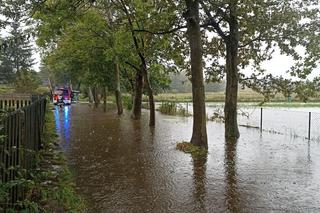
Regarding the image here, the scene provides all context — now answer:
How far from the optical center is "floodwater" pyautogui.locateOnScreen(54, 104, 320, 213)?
20.6ft

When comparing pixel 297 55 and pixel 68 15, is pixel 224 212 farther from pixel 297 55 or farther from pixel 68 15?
pixel 297 55

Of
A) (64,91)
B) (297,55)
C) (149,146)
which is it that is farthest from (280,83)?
(64,91)

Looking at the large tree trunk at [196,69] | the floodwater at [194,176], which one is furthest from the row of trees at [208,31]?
the floodwater at [194,176]

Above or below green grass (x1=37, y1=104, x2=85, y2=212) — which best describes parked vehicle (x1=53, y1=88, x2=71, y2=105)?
above

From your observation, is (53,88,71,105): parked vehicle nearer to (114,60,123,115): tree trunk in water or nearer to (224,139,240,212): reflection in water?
(114,60,123,115): tree trunk in water

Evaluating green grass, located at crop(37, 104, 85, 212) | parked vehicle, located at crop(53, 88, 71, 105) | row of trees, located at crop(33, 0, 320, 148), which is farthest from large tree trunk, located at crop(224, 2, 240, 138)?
parked vehicle, located at crop(53, 88, 71, 105)

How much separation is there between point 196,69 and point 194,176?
4593 millimetres

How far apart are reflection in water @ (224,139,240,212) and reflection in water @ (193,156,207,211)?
0.42 m

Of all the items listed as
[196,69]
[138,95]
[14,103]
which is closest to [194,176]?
[196,69]

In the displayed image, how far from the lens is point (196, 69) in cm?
1216

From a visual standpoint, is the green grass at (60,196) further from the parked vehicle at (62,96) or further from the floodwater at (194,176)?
the parked vehicle at (62,96)

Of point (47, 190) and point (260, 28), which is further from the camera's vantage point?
point (260, 28)

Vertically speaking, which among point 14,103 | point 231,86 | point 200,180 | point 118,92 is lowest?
point 200,180

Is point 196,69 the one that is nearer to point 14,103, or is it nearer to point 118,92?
point 14,103
